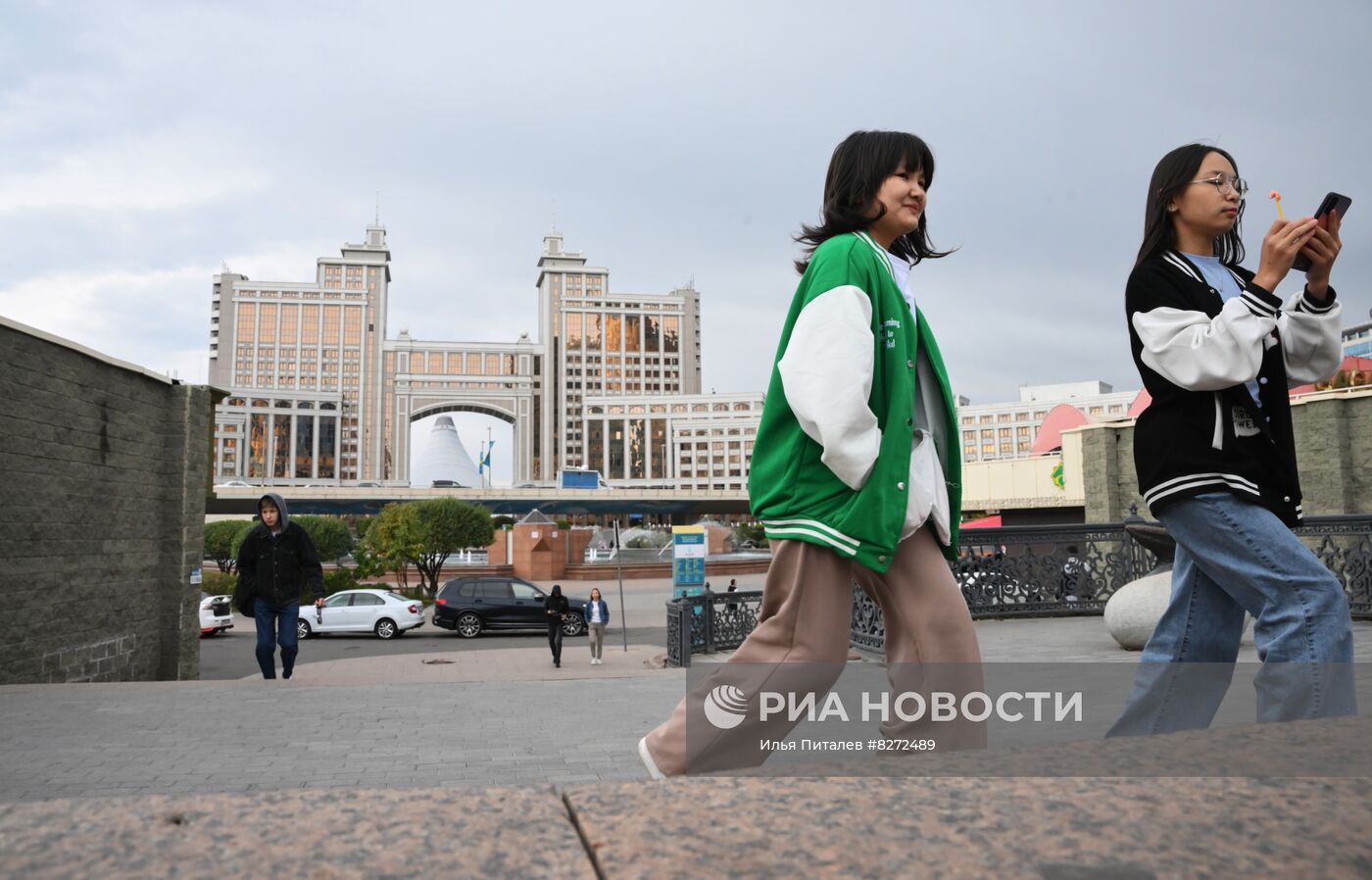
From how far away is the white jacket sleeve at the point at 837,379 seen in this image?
213 centimetres

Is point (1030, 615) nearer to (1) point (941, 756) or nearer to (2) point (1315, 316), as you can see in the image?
(2) point (1315, 316)

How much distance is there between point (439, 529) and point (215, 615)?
1424 cm

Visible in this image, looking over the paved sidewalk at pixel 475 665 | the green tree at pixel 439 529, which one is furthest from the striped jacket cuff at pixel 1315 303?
the green tree at pixel 439 529

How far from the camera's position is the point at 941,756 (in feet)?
4.69

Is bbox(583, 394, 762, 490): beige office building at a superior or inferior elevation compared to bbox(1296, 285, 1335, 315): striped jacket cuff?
superior

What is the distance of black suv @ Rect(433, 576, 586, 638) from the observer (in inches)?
869

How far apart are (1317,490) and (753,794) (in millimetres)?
17044

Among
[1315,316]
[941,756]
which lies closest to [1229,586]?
[1315,316]

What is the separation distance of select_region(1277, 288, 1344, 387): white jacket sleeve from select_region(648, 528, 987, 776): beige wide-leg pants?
1161 millimetres

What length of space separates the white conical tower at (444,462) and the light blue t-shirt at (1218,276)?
12954cm

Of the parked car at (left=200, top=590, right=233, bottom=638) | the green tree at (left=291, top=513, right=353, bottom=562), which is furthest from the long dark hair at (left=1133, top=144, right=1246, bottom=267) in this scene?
the green tree at (left=291, top=513, right=353, bottom=562)

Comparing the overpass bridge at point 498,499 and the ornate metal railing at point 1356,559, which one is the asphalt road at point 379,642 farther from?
the overpass bridge at point 498,499

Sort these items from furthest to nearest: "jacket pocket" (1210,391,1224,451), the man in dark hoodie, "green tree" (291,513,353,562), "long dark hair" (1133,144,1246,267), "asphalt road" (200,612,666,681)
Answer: "green tree" (291,513,353,562) < "asphalt road" (200,612,666,681) < the man in dark hoodie < "long dark hair" (1133,144,1246,267) < "jacket pocket" (1210,391,1224,451)

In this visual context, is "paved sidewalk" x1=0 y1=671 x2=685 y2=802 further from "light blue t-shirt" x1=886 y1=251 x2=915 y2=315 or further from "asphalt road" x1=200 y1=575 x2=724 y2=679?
"asphalt road" x1=200 y1=575 x2=724 y2=679
